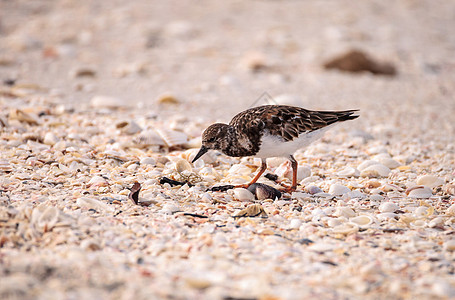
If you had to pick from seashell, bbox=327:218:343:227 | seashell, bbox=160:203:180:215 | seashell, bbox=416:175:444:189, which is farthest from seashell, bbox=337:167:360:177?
seashell, bbox=160:203:180:215

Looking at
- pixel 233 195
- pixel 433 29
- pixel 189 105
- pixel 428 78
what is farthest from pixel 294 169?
pixel 433 29

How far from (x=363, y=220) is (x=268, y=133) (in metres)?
1.08

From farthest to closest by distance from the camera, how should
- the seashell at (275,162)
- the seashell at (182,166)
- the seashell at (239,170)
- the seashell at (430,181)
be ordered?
the seashell at (275,162)
the seashell at (239,170)
the seashell at (182,166)
the seashell at (430,181)

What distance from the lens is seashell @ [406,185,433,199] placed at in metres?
4.20

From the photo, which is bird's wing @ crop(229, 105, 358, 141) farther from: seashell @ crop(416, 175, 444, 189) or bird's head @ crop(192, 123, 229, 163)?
seashell @ crop(416, 175, 444, 189)

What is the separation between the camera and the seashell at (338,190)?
4.23 metres

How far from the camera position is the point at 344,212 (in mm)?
3779

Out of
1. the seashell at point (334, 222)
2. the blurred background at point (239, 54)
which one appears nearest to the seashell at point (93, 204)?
the seashell at point (334, 222)

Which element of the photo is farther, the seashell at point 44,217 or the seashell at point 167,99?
the seashell at point 167,99

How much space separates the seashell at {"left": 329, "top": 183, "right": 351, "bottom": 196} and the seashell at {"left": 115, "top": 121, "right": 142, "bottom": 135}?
8.36 ft

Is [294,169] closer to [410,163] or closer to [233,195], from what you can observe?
[233,195]

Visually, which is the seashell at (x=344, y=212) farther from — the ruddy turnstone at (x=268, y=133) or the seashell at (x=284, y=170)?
the seashell at (x=284, y=170)

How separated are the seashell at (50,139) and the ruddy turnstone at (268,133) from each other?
183 centimetres

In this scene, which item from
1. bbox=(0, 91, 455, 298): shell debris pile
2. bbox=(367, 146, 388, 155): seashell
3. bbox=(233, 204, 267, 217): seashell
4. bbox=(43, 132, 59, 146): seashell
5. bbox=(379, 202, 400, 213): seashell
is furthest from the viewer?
bbox=(367, 146, 388, 155): seashell
